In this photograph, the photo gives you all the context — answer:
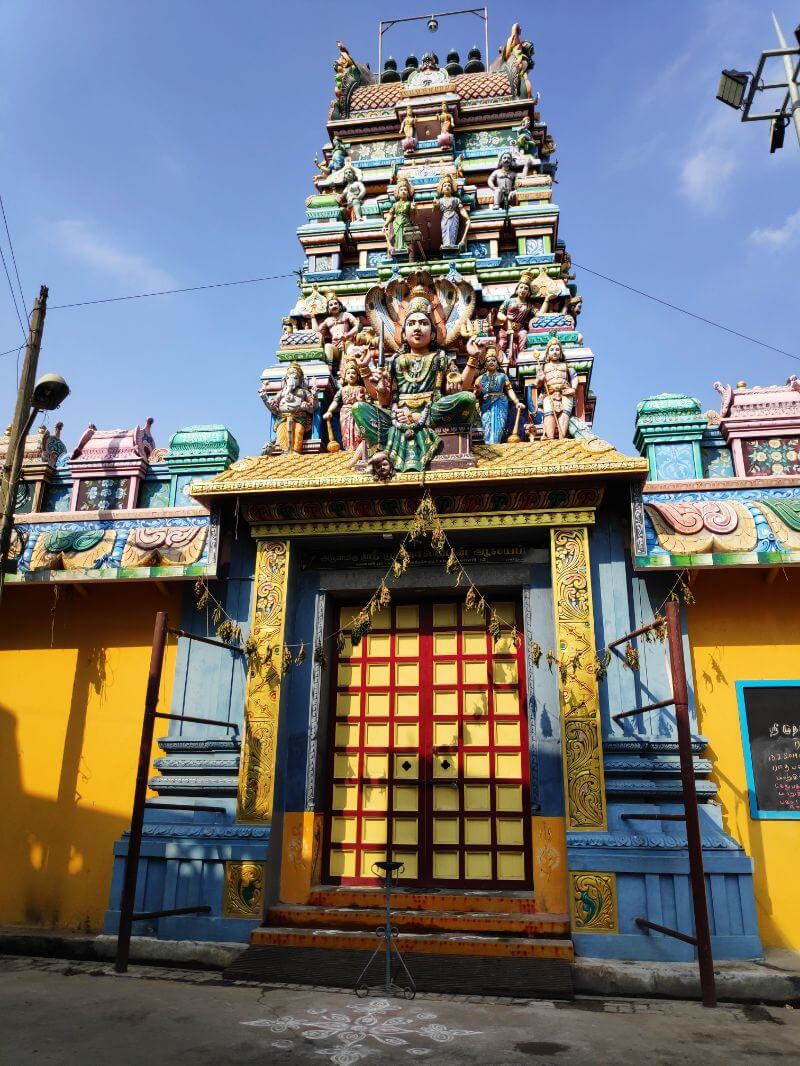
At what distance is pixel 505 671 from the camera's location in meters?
8.71

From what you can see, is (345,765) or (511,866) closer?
(511,866)

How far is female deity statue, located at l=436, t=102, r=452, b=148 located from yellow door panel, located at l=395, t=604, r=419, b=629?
852 centimetres

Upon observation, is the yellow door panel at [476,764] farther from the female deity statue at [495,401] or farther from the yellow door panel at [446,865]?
the female deity statue at [495,401]

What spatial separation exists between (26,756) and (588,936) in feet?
22.2

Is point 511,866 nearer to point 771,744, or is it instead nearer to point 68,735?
point 771,744

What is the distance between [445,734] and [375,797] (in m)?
1.05

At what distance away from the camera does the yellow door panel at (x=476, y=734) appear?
8.52 metres

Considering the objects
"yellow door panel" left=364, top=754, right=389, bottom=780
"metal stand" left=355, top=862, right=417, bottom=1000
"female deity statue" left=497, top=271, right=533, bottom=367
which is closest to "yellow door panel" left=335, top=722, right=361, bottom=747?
"yellow door panel" left=364, top=754, right=389, bottom=780

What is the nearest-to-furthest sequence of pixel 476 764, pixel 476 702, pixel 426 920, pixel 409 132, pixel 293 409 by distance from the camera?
pixel 426 920 → pixel 476 764 → pixel 476 702 → pixel 293 409 → pixel 409 132

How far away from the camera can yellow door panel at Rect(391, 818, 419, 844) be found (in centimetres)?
835

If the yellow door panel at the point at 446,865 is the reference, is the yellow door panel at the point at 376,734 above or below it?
above

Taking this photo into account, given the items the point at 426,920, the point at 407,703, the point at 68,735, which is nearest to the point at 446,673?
the point at 407,703

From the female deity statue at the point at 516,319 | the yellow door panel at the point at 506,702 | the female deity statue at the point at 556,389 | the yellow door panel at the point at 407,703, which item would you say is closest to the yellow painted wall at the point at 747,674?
the yellow door panel at the point at 506,702

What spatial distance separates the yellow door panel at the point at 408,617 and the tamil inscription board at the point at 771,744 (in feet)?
11.8
